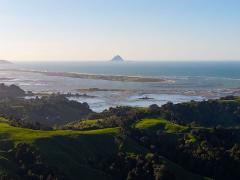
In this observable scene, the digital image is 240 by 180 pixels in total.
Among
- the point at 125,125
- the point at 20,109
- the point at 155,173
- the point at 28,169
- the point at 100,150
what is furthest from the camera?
the point at 20,109

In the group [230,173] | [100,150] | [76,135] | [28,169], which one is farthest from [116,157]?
[230,173]

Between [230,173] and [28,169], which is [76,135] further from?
[230,173]

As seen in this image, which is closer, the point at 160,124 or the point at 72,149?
the point at 72,149

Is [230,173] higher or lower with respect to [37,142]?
lower

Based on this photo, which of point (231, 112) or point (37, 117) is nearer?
point (231, 112)

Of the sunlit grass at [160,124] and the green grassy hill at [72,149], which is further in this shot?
the sunlit grass at [160,124]

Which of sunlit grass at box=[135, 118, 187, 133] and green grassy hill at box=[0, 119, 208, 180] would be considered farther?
sunlit grass at box=[135, 118, 187, 133]

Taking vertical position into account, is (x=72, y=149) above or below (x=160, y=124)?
below

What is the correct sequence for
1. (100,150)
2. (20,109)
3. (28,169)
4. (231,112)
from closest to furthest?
(28,169)
(100,150)
(231,112)
(20,109)
